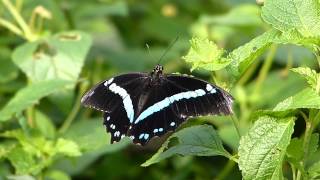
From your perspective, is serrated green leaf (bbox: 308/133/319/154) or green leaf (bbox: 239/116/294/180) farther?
serrated green leaf (bbox: 308/133/319/154)

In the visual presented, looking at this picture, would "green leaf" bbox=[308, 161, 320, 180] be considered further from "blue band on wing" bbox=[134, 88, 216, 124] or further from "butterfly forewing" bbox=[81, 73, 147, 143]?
"butterfly forewing" bbox=[81, 73, 147, 143]

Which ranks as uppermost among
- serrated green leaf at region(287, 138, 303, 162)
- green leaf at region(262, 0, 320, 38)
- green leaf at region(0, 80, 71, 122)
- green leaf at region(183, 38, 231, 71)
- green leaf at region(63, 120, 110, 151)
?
green leaf at region(262, 0, 320, 38)

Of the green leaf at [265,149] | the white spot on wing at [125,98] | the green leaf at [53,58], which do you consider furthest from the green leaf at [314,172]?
the green leaf at [53,58]

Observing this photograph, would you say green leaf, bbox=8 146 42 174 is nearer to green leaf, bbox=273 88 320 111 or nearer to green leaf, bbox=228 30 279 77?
green leaf, bbox=228 30 279 77

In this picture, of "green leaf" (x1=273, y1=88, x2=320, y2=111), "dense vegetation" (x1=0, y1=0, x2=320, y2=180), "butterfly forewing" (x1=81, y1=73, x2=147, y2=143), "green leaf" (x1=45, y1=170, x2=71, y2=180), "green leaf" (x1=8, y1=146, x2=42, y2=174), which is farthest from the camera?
"green leaf" (x1=45, y1=170, x2=71, y2=180)

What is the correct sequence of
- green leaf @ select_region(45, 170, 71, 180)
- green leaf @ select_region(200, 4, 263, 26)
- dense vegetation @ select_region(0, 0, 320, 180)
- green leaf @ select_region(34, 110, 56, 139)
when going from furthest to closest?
green leaf @ select_region(200, 4, 263, 26), green leaf @ select_region(34, 110, 56, 139), green leaf @ select_region(45, 170, 71, 180), dense vegetation @ select_region(0, 0, 320, 180)

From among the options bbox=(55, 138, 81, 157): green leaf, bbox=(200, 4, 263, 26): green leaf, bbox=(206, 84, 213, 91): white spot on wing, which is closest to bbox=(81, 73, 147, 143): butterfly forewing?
bbox=(206, 84, 213, 91): white spot on wing

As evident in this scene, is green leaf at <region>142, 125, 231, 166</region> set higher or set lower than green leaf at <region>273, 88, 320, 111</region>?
lower

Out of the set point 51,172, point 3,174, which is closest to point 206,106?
point 51,172

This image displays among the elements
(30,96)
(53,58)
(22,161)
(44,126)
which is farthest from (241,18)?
(22,161)

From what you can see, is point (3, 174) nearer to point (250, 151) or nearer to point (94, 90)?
point (94, 90)
